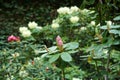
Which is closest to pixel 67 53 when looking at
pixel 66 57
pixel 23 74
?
pixel 66 57

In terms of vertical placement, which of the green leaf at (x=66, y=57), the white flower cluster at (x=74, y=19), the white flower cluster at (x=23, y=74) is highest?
the white flower cluster at (x=74, y=19)

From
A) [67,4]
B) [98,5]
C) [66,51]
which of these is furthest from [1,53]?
[67,4]

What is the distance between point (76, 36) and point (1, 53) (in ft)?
3.23

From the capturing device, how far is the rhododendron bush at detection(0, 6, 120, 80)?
1.70 m

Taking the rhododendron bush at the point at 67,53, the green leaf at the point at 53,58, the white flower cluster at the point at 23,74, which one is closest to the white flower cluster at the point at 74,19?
the rhododendron bush at the point at 67,53

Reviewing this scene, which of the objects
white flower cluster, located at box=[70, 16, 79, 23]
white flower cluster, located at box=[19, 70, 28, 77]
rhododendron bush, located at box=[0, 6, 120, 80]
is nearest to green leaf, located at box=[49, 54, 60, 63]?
rhododendron bush, located at box=[0, 6, 120, 80]

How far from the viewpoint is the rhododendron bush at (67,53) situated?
66.9 inches

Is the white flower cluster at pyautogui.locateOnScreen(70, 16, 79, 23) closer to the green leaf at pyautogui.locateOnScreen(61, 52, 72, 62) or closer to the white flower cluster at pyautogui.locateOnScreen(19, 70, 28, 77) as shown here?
the white flower cluster at pyautogui.locateOnScreen(19, 70, 28, 77)

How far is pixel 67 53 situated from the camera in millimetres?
1628

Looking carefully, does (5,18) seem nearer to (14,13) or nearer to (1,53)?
(14,13)

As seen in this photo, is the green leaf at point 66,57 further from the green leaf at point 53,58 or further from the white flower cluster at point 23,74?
the white flower cluster at point 23,74

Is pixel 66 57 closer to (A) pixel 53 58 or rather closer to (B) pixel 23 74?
(A) pixel 53 58

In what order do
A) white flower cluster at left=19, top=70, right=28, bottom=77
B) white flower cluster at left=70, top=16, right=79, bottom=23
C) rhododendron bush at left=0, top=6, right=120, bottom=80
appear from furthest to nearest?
white flower cluster at left=70, top=16, right=79, bottom=23 < white flower cluster at left=19, top=70, right=28, bottom=77 < rhododendron bush at left=0, top=6, right=120, bottom=80

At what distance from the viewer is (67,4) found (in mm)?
9367
